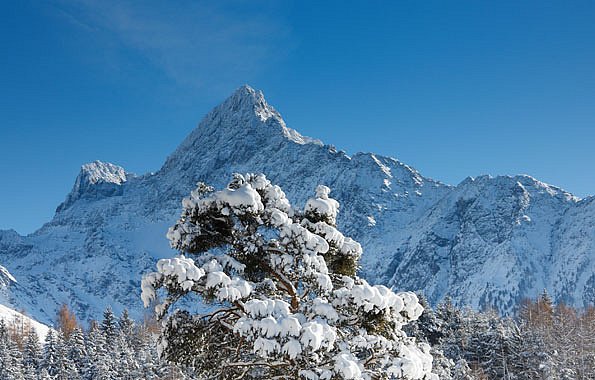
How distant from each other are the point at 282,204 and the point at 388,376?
373 centimetres

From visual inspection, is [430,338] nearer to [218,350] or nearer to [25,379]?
[25,379]

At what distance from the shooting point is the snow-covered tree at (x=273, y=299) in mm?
8531

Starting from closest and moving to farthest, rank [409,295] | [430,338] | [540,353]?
[409,295]
[540,353]
[430,338]

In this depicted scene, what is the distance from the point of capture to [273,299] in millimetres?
10039

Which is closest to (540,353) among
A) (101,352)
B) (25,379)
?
(101,352)

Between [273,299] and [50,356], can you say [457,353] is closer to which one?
[50,356]

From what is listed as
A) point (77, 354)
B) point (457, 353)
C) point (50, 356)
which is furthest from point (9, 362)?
point (457, 353)

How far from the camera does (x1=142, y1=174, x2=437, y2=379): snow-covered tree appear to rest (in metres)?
8.53

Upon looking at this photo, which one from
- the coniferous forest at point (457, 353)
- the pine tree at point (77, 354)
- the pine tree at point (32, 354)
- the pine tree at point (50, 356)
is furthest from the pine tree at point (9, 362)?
the pine tree at point (77, 354)

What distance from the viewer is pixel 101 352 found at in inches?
2197

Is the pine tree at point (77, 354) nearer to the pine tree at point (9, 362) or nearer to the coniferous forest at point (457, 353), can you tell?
the coniferous forest at point (457, 353)

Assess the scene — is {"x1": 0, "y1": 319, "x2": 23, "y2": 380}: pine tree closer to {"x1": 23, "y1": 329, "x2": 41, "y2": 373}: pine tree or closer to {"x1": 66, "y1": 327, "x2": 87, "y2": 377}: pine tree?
{"x1": 23, "y1": 329, "x2": 41, "y2": 373}: pine tree

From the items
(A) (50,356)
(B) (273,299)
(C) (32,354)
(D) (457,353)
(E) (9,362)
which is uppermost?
(D) (457,353)

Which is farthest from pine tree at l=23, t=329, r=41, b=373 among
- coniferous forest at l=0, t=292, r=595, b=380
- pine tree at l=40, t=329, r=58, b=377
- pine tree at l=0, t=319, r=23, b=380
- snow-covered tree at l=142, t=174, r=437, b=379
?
snow-covered tree at l=142, t=174, r=437, b=379
